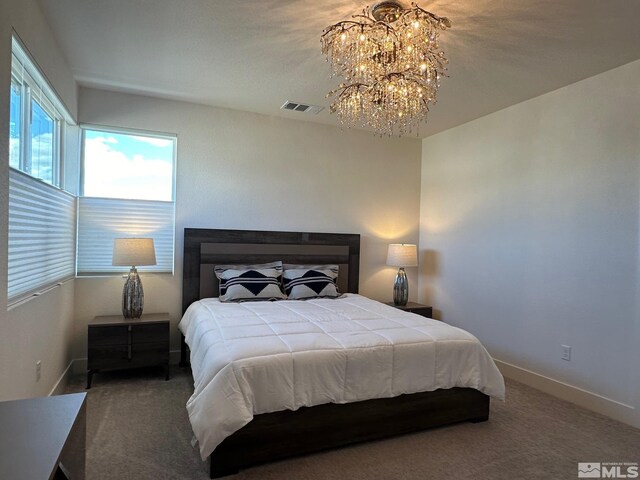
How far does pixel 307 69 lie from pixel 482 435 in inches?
118

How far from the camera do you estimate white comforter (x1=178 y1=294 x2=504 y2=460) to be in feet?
6.91

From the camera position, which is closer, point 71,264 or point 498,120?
point 71,264

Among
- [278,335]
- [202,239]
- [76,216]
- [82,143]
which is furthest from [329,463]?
[82,143]

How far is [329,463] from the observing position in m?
2.26

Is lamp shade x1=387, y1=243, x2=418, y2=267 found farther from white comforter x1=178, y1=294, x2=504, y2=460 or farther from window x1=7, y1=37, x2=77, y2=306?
window x1=7, y1=37, x2=77, y2=306

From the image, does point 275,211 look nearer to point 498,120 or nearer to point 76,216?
point 76,216

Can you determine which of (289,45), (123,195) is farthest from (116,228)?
(289,45)

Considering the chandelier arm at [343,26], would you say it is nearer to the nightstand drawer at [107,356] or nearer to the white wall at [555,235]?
the white wall at [555,235]

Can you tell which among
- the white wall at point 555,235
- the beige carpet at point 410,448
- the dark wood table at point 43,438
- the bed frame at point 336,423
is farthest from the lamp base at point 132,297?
the white wall at point 555,235

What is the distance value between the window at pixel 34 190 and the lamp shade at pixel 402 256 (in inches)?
131

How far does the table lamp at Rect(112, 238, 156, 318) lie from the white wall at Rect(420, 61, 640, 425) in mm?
3339

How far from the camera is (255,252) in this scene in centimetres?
429

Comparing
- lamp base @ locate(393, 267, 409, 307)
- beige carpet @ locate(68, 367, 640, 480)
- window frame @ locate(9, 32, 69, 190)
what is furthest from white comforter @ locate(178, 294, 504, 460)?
window frame @ locate(9, 32, 69, 190)

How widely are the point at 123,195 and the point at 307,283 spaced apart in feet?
6.78
